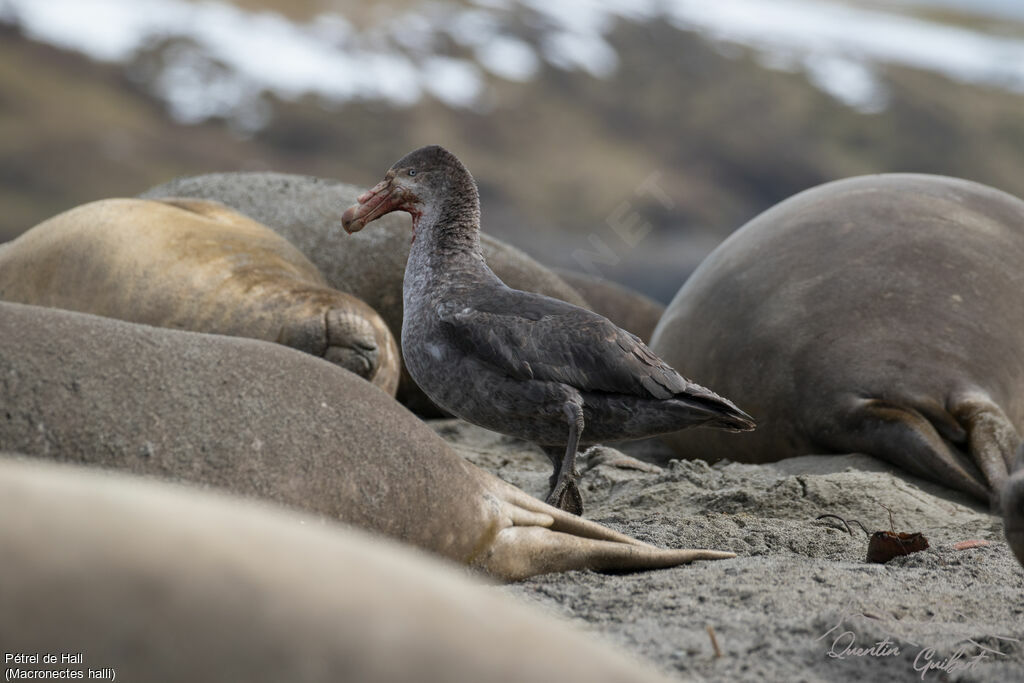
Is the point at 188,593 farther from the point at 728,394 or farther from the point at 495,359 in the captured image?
the point at 728,394

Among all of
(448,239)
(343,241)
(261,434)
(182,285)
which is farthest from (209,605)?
(343,241)

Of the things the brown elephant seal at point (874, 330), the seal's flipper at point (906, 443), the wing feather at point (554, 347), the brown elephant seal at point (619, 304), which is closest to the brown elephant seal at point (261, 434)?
the wing feather at point (554, 347)

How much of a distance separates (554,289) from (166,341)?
3346 mm

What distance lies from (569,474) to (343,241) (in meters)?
2.65

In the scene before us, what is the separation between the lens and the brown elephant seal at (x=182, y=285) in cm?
400

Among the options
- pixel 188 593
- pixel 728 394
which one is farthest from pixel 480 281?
pixel 188 593

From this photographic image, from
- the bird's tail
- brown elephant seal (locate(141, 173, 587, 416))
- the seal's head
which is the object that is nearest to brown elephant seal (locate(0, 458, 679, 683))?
the bird's tail

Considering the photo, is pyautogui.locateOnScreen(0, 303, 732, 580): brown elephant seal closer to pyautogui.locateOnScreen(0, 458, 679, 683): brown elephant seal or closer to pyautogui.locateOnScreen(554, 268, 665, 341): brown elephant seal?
pyautogui.locateOnScreen(0, 458, 679, 683): brown elephant seal

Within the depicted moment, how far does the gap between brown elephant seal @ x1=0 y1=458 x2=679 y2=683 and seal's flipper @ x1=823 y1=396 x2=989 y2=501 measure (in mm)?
2917

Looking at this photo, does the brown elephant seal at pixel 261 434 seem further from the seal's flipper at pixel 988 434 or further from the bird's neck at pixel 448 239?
the seal's flipper at pixel 988 434

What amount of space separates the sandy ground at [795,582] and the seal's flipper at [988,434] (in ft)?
0.45

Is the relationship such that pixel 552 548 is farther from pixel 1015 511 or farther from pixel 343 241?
pixel 343 241

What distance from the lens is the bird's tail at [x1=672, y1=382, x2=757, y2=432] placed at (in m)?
3.00

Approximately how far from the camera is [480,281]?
10.4 ft
